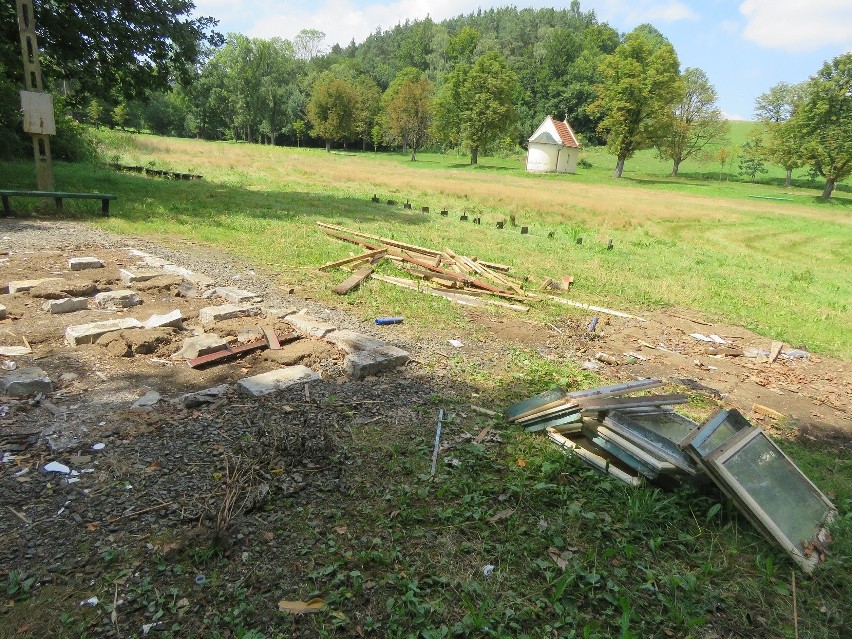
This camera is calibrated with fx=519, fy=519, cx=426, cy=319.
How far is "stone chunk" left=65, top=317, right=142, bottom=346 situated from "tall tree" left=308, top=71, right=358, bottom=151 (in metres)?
65.7

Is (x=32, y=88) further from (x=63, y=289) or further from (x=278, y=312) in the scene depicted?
(x=278, y=312)

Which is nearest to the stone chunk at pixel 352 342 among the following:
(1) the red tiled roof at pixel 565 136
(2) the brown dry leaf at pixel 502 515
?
(2) the brown dry leaf at pixel 502 515

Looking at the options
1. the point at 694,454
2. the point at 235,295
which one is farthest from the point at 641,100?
the point at 694,454

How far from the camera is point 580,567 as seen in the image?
3215 mm

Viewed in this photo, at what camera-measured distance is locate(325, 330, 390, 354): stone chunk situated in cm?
616

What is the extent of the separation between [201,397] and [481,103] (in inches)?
2133

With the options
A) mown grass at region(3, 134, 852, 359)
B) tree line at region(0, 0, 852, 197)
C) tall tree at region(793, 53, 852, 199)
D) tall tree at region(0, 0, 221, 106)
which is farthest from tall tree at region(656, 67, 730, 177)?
tall tree at region(0, 0, 221, 106)

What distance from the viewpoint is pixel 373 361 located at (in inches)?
225

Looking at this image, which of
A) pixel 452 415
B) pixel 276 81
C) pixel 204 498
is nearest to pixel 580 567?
pixel 452 415

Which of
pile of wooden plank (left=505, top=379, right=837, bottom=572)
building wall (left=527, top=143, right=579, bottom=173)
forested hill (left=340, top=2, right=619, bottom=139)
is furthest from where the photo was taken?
forested hill (left=340, top=2, right=619, bottom=139)

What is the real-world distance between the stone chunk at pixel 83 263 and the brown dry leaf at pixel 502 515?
26.7ft

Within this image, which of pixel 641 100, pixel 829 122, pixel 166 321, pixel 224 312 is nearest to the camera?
pixel 166 321

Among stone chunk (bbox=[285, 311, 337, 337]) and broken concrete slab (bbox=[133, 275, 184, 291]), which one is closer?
stone chunk (bbox=[285, 311, 337, 337])

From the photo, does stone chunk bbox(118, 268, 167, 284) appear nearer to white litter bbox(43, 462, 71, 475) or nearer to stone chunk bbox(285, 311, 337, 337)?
stone chunk bbox(285, 311, 337, 337)
